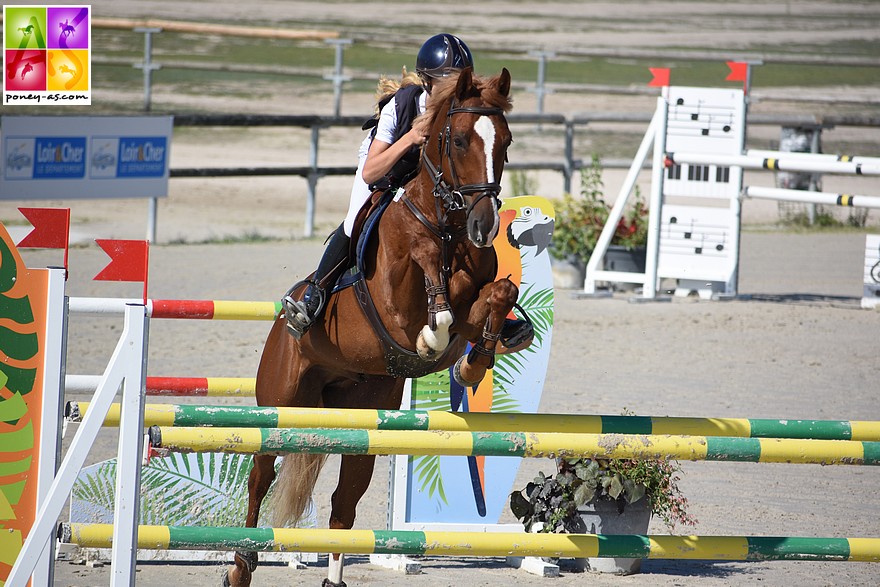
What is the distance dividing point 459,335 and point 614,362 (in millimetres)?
4316

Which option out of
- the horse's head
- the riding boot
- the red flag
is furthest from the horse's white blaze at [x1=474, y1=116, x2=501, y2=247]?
the red flag

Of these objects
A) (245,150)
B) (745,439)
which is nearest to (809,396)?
(745,439)

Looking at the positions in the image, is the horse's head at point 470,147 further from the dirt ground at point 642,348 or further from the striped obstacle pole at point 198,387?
the dirt ground at point 642,348

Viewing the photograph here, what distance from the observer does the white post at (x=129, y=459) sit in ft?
9.41

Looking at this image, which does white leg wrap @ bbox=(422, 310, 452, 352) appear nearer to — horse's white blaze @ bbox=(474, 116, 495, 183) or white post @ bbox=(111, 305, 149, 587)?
horse's white blaze @ bbox=(474, 116, 495, 183)

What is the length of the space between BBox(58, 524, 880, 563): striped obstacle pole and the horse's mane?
4.14 ft

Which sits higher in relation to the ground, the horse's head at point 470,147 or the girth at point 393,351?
the horse's head at point 470,147

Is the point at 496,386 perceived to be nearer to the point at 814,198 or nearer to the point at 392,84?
the point at 392,84

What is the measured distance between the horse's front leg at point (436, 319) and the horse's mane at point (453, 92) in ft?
1.67

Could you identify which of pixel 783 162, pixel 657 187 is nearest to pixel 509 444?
pixel 783 162

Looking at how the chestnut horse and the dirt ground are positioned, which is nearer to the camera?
the chestnut horse

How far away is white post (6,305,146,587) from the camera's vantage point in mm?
2812

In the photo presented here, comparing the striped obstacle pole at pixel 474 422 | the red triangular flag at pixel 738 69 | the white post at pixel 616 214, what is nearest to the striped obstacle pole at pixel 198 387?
the striped obstacle pole at pixel 474 422

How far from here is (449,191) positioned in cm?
350
